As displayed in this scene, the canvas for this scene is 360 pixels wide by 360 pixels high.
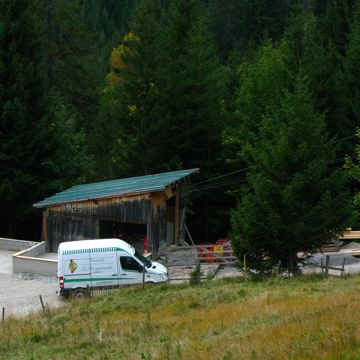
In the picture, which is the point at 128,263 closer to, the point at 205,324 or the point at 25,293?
the point at 25,293

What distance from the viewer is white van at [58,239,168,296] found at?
2488cm

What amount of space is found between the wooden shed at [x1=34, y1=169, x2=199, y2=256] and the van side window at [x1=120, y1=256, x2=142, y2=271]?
17.0ft

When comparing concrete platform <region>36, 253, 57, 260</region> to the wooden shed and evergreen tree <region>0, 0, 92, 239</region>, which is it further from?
evergreen tree <region>0, 0, 92, 239</region>

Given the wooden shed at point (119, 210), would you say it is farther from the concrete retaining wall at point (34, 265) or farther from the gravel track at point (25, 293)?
the gravel track at point (25, 293)

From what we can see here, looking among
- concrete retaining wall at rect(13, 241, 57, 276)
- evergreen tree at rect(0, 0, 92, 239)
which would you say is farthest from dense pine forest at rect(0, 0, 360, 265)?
concrete retaining wall at rect(13, 241, 57, 276)

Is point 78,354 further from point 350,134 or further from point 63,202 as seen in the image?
point 350,134

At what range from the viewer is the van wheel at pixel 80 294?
24797 millimetres

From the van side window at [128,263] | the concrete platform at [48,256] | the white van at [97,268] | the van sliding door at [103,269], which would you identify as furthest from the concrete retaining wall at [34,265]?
the van side window at [128,263]

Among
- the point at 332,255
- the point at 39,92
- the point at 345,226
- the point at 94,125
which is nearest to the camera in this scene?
the point at 345,226

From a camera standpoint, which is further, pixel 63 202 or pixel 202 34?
pixel 202 34

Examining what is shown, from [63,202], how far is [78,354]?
18416 mm

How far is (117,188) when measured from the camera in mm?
31766

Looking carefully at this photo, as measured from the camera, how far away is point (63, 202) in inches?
1240

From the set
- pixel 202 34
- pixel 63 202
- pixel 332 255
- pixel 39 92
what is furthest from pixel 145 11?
pixel 332 255
